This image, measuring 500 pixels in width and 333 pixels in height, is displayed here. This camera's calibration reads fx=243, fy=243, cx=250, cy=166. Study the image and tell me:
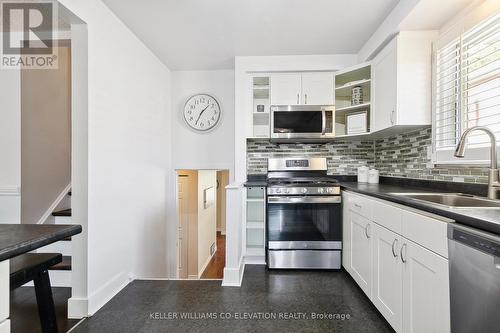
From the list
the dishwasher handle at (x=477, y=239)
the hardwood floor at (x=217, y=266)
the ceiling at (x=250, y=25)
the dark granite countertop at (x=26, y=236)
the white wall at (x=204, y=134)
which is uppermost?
the ceiling at (x=250, y=25)

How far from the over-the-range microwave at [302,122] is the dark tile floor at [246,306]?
153cm

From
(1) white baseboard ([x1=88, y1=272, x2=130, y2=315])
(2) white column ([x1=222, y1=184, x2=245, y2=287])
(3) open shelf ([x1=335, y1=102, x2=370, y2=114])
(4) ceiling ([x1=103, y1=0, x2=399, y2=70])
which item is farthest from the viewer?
(3) open shelf ([x1=335, y1=102, x2=370, y2=114])

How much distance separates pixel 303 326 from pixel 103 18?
112 inches

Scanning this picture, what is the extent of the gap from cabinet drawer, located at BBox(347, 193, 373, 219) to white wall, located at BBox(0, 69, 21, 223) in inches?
→ 115

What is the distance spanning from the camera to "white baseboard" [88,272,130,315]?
1.82m

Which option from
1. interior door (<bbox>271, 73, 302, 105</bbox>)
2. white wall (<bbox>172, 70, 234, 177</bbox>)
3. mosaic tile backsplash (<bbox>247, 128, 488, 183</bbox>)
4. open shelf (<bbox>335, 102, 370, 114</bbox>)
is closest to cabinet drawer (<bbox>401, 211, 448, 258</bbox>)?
mosaic tile backsplash (<bbox>247, 128, 488, 183</bbox>)

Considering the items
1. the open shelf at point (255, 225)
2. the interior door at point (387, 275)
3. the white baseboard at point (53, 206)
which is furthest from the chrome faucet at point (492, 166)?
the white baseboard at point (53, 206)

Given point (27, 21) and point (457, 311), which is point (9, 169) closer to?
point (27, 21)

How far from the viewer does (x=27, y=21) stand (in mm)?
1855

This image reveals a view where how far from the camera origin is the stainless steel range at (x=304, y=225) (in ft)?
8.25

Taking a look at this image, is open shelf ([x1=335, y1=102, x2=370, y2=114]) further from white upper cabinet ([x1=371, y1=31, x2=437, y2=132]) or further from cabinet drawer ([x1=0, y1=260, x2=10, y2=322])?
cabinet drawer ([x1=0, y1=260, x2=10, y2=322])

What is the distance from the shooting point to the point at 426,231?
4.01 feet

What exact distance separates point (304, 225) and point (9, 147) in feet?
9.19

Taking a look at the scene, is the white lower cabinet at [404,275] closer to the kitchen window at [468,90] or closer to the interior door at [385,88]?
the kitchen window at [468,90]
